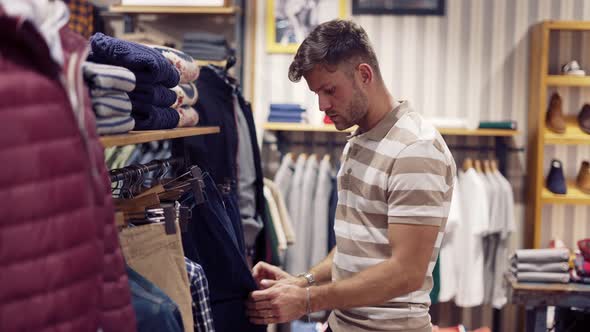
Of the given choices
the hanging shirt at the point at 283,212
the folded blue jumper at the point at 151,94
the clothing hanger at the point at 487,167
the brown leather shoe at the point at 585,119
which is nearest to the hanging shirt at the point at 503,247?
the clothing hanger at the point at 487,167

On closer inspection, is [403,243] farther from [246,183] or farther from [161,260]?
[246,183]

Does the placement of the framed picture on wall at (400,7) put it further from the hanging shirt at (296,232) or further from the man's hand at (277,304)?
the man's hand at (277,304)

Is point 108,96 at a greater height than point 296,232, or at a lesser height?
greater

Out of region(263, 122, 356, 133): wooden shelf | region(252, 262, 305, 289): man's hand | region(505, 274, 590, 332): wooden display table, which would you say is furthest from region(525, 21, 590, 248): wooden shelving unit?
region(252, 262, 305, 289): man's hand

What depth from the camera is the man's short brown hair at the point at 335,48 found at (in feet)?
6.12

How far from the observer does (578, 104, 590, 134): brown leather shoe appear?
13.5 ft

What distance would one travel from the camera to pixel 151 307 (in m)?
1.32

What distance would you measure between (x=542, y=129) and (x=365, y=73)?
249 centimetres

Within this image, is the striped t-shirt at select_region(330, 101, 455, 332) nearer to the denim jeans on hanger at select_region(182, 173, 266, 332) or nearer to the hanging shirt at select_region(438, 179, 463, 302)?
the denim jeans on hanger at select_region(182, 173, 266, 332)

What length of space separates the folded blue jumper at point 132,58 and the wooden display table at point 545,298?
2213mm

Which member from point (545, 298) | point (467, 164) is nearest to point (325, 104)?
point (545, 298)

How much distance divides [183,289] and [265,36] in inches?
127

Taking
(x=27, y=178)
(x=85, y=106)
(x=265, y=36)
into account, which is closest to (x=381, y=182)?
(x=85, y=106)

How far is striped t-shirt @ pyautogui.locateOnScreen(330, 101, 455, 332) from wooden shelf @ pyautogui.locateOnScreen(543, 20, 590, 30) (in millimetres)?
2429
